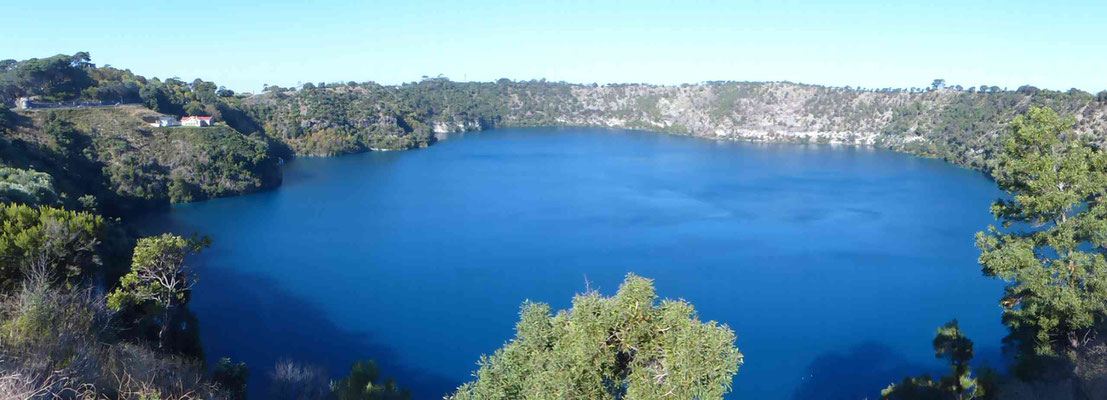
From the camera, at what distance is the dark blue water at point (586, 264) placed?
21.6m

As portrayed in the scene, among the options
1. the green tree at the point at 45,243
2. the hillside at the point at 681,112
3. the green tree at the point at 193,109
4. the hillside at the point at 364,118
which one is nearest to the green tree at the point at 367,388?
the green tree at the point at 45,243

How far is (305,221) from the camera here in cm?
3966

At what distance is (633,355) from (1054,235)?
32.4ft

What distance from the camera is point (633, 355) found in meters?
6.88

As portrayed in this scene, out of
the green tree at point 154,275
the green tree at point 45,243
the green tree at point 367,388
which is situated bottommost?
the green tree at point 367,388

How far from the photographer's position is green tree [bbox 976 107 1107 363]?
36.8 feet

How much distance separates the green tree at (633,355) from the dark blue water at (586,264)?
12.9 metres

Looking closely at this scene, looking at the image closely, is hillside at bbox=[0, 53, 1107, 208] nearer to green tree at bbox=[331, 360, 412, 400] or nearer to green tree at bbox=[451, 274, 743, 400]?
green tree at bbox=[331, 360, 412, 400]

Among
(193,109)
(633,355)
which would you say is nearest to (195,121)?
(193,109)

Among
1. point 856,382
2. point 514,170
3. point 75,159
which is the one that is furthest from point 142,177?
point 856,382

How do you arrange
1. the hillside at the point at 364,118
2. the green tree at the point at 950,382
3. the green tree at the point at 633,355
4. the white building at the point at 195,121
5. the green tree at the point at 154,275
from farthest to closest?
1. the white building at the point at 195,121
2. the hillside at the point at 364,118
3. the green tree at the point at 154,275
4. the green tree at the point at 950,382
5. the green tree at the point at 633,355

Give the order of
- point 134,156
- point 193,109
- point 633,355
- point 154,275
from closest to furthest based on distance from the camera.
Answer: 1. point 633,355
2. point 154,275
3. point 134,156
4. point 193,109

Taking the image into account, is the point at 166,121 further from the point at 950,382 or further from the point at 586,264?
the point at 950,382

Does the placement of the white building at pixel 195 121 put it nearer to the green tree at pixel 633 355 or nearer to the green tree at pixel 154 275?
the green tree at pixel 154 275
